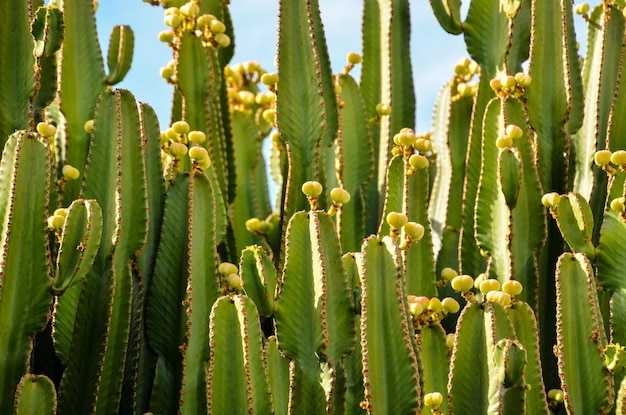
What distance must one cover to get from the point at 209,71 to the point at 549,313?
60.6 inches

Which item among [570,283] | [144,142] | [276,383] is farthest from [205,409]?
[570,283]

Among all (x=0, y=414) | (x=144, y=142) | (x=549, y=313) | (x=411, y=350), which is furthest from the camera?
(x=549, y=313)

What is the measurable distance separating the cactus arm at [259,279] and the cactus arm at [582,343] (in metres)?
0.83

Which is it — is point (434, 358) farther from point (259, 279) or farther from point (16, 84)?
point (16, 84)

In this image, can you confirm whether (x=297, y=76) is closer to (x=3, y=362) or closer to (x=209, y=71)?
(x=209, y=71)

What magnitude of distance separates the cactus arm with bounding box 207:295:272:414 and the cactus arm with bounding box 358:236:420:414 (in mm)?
287

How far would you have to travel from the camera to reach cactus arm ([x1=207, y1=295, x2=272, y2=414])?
268cm

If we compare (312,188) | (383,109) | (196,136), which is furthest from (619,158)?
(196,136)

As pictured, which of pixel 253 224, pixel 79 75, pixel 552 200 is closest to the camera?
pixel 552 200

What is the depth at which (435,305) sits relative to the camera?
298 cm

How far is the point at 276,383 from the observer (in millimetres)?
2967

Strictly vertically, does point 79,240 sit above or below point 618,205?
below

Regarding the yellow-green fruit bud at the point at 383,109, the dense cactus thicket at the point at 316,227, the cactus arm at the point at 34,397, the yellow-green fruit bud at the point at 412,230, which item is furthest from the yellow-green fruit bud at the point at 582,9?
the cactus arm at the point at 34,397

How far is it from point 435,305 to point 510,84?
99 cm
